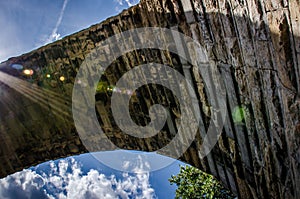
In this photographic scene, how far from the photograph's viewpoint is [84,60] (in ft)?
13.3

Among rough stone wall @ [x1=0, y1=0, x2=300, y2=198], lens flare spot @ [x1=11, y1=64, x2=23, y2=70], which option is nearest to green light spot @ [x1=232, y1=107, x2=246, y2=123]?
rough stone wall @ [x1=0, y1=0, x2=300, y2=198]

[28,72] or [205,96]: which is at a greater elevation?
[28,72]

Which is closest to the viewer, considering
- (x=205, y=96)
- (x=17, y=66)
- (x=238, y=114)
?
(x=238, y=114)

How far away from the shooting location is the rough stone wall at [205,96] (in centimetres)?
156

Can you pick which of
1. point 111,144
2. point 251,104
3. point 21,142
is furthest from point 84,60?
point 251,104

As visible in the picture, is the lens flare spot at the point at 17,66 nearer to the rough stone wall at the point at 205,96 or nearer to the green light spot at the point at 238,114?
the rough stone wall at the point at 205,96

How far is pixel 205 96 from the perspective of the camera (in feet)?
9.41

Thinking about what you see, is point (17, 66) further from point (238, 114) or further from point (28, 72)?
point (238, 114)

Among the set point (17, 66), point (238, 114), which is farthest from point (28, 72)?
point (238, 114)

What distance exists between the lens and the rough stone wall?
1561 millimetres

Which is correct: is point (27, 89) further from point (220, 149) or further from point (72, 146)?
point (220, 149)

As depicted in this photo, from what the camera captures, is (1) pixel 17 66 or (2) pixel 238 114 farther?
(1) pixel 17 66

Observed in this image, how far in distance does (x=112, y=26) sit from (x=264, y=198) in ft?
8.77

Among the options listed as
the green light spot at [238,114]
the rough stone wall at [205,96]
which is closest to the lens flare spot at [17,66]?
the rough stone wall at [205,96]
